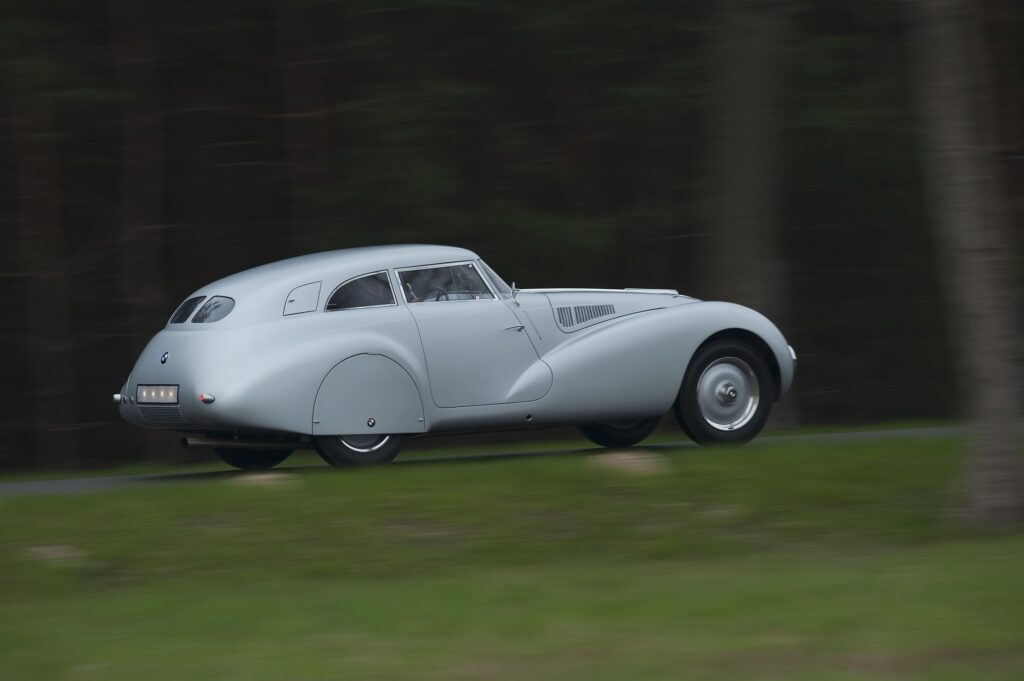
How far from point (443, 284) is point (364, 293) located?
71 centimetres

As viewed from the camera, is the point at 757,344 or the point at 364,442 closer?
the point at 364,442

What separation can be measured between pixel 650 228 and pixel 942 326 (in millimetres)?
5897

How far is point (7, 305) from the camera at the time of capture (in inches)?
775

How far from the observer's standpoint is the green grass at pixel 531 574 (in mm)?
6297

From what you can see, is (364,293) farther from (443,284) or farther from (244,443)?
(244,443)

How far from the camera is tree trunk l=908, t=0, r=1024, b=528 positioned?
30.3ft

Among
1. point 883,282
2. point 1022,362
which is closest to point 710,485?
point 1022,362

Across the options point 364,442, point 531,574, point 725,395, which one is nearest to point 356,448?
point 364,442

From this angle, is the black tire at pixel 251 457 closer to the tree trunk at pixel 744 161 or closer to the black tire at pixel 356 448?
the black tire at pixel 356 448

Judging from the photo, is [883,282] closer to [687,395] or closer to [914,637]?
[687,395]

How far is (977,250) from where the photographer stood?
9.26 metres

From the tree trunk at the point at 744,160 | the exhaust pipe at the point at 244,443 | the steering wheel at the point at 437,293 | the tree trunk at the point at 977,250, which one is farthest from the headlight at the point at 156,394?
the tree trunk at the point at 744,160

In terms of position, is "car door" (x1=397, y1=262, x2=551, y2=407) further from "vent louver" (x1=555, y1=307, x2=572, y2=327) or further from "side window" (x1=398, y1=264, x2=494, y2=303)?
"vent louver" (x1=555, y1=307, x2=572, y2=327)

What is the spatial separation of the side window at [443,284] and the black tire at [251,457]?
2.16m
